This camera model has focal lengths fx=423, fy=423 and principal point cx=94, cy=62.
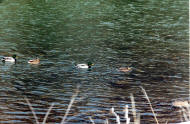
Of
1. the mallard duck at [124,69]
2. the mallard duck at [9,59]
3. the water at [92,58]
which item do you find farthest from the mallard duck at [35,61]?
the mallard duck at [124,69]

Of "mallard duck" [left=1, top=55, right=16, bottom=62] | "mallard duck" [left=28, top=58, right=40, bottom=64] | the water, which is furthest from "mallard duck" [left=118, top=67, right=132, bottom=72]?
"mallard duck" [left=1, top=55, right=16, bottom=62]

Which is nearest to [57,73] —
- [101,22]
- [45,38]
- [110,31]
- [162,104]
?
[162,104]

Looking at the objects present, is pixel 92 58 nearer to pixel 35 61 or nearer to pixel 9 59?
pixel 35 61

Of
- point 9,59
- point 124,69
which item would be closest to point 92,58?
point 124,69

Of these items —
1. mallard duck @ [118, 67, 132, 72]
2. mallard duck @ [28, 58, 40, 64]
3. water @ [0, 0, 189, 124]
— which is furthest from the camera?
mallard duck @ [28, 58, 40, 64]

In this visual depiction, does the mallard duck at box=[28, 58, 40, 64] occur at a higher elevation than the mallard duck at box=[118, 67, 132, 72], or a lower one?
higher

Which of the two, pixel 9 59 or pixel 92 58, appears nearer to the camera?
pixel 9 59

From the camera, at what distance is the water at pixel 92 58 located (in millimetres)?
25594

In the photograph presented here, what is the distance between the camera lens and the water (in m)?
25.6

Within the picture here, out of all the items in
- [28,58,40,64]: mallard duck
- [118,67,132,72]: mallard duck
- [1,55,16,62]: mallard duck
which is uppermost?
[1,55,16,62]: mallard duck

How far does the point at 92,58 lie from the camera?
4003cm

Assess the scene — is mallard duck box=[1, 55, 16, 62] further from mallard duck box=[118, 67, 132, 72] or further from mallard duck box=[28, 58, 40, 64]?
mallard duck box=[118, 67, 132, 72]

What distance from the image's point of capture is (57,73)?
34000 mm

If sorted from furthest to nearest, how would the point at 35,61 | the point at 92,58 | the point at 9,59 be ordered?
the point at 92,58 < the point at 35,61 < the point at 9,59
